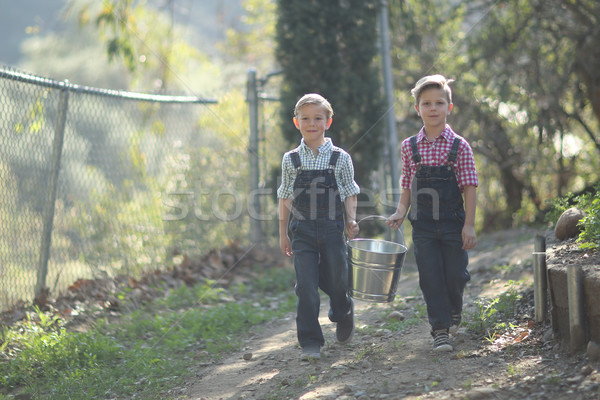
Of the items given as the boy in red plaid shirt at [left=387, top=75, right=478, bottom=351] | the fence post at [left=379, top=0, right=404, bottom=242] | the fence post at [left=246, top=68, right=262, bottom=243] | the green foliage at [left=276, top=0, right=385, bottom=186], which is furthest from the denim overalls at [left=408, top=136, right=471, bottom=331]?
the fence post at [left=246, top=68, right=262, bottom=243]

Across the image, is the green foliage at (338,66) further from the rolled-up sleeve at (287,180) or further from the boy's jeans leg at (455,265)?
the boy's jeans leg at (455,265)

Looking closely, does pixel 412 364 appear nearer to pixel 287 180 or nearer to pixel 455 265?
pixel 455 265

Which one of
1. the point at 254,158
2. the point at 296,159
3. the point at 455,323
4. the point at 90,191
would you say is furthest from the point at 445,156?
the point at 90,191

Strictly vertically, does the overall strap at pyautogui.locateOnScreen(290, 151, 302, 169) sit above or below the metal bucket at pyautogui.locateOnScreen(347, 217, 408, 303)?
above

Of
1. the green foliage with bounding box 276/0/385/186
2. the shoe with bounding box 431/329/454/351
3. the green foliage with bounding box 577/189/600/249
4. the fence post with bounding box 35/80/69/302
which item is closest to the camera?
the green foliage with bounding box 577/189/600/249

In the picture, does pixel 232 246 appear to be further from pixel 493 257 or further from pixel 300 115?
pixel 300 115

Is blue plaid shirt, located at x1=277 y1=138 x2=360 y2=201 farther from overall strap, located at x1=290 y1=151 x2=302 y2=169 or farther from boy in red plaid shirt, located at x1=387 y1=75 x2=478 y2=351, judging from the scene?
boy in red plaid shirt, located at x1=387 y1=75 x2=478 y2=351

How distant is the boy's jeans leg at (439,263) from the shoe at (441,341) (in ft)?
0.11

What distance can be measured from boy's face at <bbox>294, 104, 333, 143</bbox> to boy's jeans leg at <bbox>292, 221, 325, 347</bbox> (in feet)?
1.77

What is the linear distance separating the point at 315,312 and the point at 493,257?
3332mm

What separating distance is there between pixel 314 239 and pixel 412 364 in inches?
36.2

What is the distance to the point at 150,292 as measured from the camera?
5.96m

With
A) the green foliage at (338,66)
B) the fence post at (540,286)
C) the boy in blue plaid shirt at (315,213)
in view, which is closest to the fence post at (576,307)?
the fence post at (540,286)

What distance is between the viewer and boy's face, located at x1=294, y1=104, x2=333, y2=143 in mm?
3842
